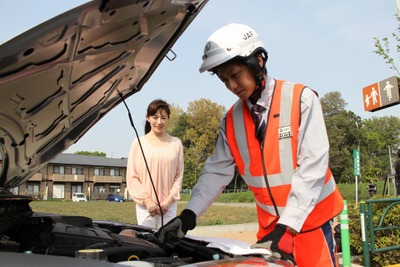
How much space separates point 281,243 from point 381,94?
255 inches

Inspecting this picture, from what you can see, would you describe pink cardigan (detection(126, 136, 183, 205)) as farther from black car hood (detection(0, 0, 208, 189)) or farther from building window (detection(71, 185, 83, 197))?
building window (detection(71, 185, 83, 197))

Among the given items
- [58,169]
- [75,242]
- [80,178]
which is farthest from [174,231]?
[80,178]

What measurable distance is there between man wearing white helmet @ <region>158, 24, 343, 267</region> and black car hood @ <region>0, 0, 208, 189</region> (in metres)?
0.35

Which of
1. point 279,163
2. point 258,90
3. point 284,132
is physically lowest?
point 279,163

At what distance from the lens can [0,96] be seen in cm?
200

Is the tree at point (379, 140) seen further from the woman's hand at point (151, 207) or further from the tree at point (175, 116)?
the woman's hand at point (151, 207)

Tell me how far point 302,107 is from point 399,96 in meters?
5.88

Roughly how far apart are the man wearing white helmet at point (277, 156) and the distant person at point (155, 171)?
160 cm

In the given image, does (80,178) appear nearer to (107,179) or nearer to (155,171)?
(107,179)

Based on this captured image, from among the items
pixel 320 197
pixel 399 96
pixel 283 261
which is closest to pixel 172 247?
pixel 283 261

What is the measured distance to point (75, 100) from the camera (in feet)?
8.63

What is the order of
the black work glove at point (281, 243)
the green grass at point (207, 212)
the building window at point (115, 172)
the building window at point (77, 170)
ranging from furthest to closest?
1. the building window at point (115, 172)
2. the building window at point (77, 170)
3. the green grass at point (207, 212)
4. the black work glove at point (281, 243)

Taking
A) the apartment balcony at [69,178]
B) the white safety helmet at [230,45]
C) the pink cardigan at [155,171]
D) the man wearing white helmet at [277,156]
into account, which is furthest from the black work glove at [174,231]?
the apartment balcony at [69,178]

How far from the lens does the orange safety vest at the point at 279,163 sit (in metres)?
2.16
